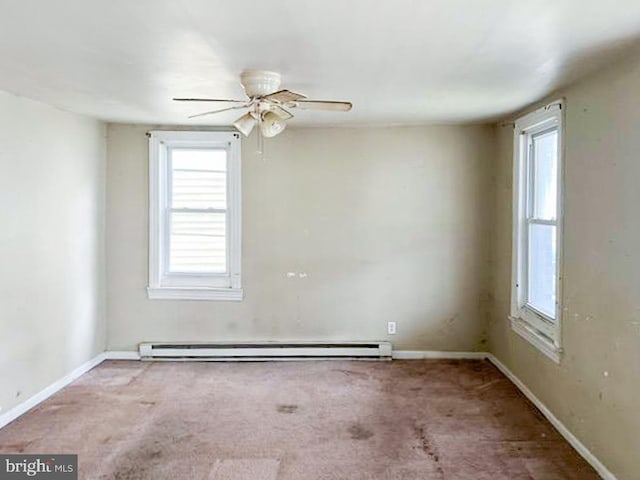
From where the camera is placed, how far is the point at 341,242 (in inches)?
191

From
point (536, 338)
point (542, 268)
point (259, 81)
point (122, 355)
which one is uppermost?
point (259, 81)

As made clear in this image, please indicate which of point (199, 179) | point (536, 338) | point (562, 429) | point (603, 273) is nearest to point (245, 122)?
point (199, 179)

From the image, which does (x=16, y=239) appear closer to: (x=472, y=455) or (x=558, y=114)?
(x=472, y=455)

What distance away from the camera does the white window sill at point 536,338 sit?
131 inches

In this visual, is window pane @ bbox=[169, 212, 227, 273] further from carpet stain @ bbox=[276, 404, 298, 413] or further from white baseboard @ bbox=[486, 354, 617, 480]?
white baseboard @ bbox=[486, 354, 617, 480]

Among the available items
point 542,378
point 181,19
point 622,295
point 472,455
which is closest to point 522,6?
point 181,19

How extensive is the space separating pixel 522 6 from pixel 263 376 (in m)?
3.47

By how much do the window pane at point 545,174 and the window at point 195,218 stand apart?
2611mm

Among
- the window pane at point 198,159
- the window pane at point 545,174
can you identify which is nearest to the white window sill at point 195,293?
the window pane at point 198,159

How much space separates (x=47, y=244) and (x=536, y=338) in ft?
12.2

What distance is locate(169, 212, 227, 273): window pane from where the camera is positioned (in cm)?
492

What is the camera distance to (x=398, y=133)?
479 centimetres

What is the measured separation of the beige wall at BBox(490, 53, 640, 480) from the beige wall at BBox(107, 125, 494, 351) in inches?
59.8

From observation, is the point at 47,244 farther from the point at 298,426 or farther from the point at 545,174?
the point at 545,174
